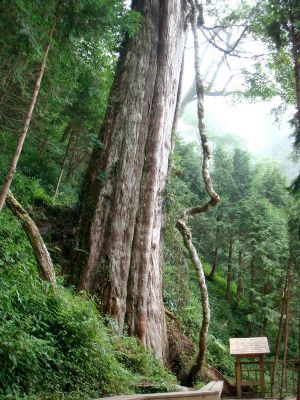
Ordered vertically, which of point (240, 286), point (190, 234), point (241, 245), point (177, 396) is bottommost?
point (177, 396)

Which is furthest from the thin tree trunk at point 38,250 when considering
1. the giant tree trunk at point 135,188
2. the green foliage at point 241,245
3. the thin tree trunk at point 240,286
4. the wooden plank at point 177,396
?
the thin tree trunk at point 240,286

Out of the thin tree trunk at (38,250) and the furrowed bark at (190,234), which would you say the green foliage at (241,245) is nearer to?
the furrowed bark at (190,234)

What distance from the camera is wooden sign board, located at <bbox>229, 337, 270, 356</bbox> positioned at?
10859mm

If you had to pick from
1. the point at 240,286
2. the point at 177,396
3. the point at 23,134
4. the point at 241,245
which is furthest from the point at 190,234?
the point at 240,286

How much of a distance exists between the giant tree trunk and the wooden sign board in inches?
140

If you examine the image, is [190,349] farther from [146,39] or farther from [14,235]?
[146,39]

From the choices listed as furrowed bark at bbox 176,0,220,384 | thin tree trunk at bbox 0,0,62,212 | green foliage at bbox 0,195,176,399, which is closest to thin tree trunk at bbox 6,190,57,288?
green foliage at bbox 0,195,176,399

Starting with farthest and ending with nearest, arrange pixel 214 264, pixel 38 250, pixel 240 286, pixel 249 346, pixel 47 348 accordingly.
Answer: pixel 214 264, pixel 240 286, pixel 249 346, pixel 38 250, pixel 47 348

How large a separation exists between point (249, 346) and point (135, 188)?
5718 millimetres

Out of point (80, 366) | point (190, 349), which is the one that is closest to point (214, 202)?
point (190, 349)

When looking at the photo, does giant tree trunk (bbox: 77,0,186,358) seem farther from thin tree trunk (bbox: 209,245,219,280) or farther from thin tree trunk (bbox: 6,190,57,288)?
thin tree trunk (bbox: 209,245,219,280)

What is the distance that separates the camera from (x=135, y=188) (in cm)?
870

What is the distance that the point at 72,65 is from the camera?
25.7ft

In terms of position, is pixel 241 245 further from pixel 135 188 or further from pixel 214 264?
pixel 135 188
